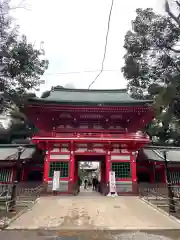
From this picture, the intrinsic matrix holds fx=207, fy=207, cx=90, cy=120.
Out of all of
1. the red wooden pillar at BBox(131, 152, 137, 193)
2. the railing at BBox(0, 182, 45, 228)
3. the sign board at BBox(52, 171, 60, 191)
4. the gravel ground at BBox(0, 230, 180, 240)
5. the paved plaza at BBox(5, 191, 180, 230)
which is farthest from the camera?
the red wooden pillar at BBox(131, 152, 137, 193)

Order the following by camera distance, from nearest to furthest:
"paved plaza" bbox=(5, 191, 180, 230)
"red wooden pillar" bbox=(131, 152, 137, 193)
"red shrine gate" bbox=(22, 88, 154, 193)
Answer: "paved plaza" bbox=(5, 191, 180, 230) → "red wooden pillar" bbox=(131, 152, 137, 193) → "red shrine gate" bbox=(22, 88, 154, 193)

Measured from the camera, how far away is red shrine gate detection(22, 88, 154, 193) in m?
17.8

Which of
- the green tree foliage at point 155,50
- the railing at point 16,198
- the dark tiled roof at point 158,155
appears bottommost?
the railing at point 16,198

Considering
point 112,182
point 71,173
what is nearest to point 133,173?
point 112,182

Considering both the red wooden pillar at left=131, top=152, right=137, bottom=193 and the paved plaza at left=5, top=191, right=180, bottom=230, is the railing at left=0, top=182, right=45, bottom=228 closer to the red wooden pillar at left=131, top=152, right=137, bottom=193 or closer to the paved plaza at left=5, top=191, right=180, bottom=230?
the paved plaza at left=5, top=191, right=180, bottom=230

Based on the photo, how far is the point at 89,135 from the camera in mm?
18453

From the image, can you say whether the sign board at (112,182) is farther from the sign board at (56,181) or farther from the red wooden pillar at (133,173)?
the sign board at (56,181)

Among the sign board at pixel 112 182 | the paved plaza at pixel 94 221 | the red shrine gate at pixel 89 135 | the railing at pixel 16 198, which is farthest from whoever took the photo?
the red shrine gate at pixel 89 135

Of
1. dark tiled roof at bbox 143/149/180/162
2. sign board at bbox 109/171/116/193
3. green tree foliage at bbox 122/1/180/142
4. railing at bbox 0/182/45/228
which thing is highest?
green tree foliage at bbox 122/1/180/142

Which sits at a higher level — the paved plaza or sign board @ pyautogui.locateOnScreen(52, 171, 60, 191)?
sign board @ pyautogui.locateOnScreen(52, 171, 60, 191)

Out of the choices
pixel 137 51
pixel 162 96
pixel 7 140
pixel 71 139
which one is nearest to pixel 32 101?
pixel 71 139

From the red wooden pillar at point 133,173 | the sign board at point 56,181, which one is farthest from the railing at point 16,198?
the red wooden pillar at point 133,173

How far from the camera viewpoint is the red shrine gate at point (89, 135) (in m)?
17.8

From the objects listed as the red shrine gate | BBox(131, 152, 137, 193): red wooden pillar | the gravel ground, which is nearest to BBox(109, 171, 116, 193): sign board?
the red shrine gate
